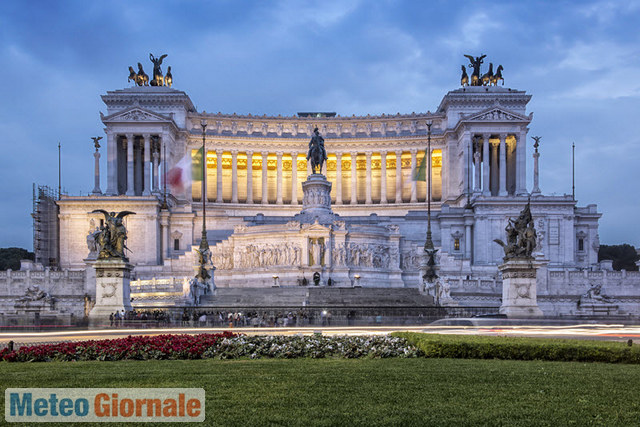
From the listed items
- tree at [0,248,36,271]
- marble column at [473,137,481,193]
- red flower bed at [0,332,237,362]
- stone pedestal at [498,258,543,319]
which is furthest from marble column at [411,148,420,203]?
red flower bed at [0,332,237,362]

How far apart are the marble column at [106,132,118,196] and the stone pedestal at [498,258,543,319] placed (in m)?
65.6

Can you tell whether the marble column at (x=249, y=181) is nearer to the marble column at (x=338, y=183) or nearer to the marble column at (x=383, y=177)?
the marble column at (x=338, y=183)

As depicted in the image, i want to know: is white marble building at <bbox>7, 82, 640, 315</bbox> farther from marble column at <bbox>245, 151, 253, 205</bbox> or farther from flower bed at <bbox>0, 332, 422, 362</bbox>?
flower bed at <bbox>0, 332, 422, 362</bbox>

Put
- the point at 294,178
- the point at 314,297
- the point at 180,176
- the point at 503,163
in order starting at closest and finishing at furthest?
the point at 314,297 < the point at 180,176 < the point at 503,163 < the point at 294,178

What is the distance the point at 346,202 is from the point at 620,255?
49986 mm

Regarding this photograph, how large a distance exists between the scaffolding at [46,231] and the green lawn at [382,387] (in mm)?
Result: 68252

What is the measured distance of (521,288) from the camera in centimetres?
3897

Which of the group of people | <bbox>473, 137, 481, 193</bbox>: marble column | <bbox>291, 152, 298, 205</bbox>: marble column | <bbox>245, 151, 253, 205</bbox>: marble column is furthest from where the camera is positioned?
<bbox>291, 152, 298, 205</bbox>: marble column

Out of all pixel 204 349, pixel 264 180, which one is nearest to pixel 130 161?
pixel 264 180

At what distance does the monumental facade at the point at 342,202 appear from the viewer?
68375 mm

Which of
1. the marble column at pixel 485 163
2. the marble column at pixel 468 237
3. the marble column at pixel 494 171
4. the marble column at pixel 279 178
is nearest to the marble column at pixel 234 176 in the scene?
the marble column at pixel 279 178

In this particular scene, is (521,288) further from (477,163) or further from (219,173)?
(219,173)

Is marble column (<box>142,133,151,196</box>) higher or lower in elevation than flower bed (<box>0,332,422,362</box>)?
higher

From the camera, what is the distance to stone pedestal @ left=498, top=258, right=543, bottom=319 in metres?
38.6
